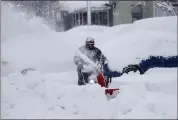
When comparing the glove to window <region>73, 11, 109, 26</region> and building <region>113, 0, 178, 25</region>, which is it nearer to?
building <region>113, 0, 178, 25</region>

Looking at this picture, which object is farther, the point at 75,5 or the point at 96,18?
the point at 75,5

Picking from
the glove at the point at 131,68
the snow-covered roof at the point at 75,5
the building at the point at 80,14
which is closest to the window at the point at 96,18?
the building at the point at 80,14

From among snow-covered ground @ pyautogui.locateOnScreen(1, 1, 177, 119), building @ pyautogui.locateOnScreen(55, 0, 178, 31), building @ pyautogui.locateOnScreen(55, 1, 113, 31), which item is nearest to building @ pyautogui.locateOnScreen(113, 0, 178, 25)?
building @ pyautogui.locateOnScreen(55, 0, 178, 31)

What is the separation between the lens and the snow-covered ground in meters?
5.25

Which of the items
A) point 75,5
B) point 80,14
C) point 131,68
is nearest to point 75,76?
point 131,68

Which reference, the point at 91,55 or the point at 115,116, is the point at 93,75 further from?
the point at 115,116

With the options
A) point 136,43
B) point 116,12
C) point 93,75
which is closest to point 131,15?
point 116,12

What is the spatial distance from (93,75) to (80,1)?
27149 millimetres

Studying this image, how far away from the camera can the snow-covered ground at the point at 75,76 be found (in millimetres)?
5246

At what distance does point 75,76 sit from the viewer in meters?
10.5

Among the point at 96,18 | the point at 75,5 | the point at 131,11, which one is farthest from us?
the point at 75,5

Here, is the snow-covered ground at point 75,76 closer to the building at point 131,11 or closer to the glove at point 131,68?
the glove at point 131,68

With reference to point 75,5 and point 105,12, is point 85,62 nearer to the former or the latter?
point 105,12

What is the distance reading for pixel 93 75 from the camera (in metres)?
8.53
